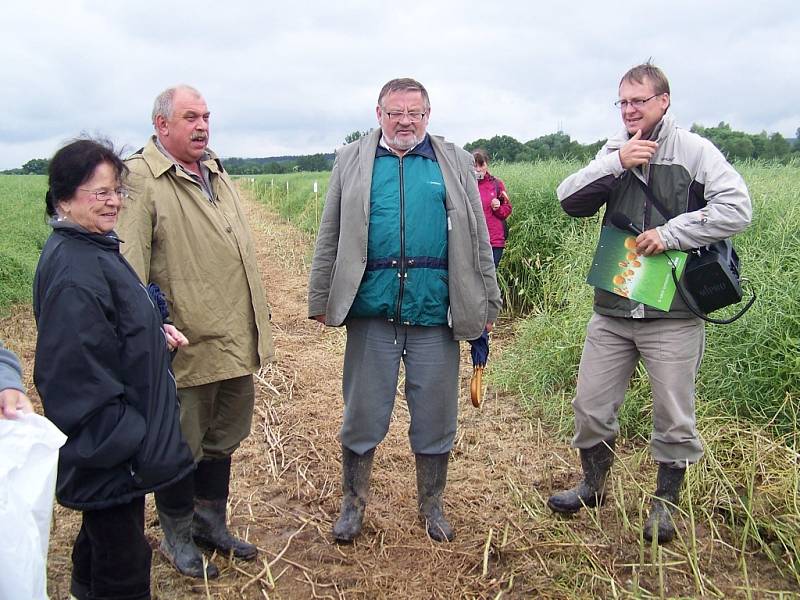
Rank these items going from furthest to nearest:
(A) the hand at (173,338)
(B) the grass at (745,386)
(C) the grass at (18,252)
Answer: (C) the grass at (18,252), (B) the grass at (745,386), (A) the hand at (173,338)

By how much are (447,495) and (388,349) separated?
104 centimetres

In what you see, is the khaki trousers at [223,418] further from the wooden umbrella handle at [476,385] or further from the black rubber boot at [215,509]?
the wooden umbrella handle at [476,385]

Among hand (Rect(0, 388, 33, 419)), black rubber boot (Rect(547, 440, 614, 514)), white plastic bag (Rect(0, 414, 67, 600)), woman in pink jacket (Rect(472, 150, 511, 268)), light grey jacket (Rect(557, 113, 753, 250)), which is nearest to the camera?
white plastic bag (Rect(0, 414, 67, 600))

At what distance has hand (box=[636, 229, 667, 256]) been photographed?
2.89m

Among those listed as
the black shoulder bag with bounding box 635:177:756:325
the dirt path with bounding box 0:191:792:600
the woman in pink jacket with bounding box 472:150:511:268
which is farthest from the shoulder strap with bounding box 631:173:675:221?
the woman in pink jacket with bounding box 472:150:511:268

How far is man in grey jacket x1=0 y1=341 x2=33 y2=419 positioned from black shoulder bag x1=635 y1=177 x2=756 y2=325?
2.50 metres

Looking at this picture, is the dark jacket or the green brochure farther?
the green brochure

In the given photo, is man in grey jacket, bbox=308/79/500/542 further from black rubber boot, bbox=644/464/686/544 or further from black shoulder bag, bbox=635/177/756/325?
black rubber boot, bbox=644/464/686/544

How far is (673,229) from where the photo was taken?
286 centimetres

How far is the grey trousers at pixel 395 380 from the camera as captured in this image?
3.09 metres

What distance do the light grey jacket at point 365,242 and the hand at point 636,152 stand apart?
2.16ft

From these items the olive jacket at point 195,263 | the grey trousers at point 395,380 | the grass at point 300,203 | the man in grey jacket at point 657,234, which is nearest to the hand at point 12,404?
the olive jacket at point 195,263

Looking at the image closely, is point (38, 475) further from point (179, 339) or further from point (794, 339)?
point (794, 339)

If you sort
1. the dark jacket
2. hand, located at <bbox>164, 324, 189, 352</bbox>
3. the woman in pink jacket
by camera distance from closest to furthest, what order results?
the dark jacket, hand, located at <bbox>164, 324, 189, 352</bbox>, the woman in pink jacket
